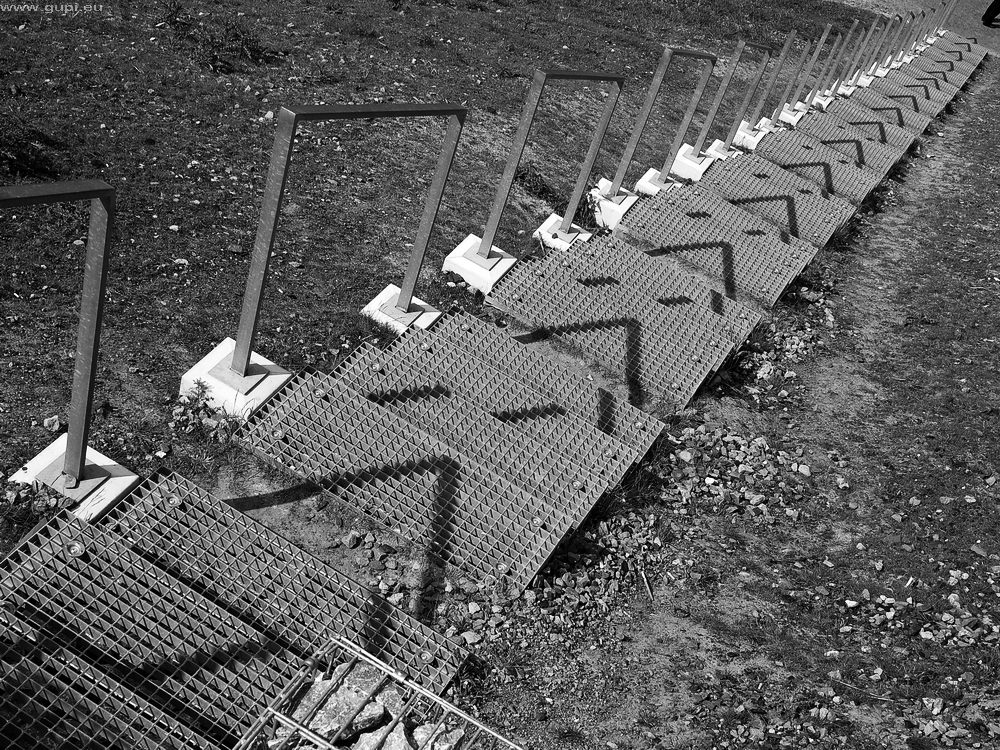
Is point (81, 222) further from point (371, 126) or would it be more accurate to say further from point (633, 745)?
point (633, 745)

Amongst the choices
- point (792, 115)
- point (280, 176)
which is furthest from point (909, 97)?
point (280, 176)

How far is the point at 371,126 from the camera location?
7270 millimetres

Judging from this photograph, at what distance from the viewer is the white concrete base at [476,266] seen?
5.42 metres

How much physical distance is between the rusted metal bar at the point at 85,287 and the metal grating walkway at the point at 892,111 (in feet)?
37.6

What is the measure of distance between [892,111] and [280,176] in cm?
1125

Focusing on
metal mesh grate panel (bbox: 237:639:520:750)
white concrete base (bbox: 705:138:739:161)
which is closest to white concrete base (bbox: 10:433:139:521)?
metal mesh grate panel (bbox: 237:639:520:750)

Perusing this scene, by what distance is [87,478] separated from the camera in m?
3.42

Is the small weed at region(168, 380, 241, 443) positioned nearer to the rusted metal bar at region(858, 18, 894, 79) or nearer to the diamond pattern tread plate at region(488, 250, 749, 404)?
the diamond pattern tread plate at region(488, 250, 749, 404)

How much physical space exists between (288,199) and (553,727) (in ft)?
13.0

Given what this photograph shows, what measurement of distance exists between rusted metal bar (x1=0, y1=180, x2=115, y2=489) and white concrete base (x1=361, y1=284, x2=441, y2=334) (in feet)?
5.95

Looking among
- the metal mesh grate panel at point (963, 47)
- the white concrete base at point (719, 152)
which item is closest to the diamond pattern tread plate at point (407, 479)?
the white concrete base at point (719, 152)

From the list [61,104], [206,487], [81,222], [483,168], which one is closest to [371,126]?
[483,168]

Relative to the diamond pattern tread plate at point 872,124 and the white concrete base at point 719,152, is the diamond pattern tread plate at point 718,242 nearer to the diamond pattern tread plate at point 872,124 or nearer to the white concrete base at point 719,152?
the white concrete base at point 719,152

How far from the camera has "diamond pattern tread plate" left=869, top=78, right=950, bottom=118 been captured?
13223 mm
